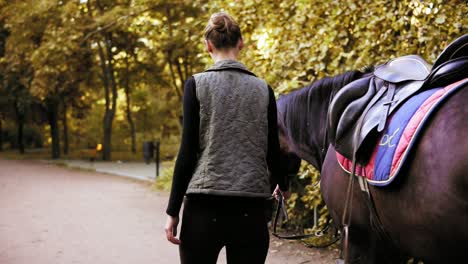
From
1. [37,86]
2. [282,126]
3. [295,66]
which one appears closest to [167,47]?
[37,86]

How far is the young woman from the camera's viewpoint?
2293 mm

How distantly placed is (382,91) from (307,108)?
89 centimetres

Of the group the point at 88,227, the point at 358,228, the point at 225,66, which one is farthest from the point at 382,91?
the point at 88,227

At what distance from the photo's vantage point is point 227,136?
2.32 m

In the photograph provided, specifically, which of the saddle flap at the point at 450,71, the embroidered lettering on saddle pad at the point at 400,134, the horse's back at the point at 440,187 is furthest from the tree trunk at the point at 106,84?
the horse's back at the point at 440,187

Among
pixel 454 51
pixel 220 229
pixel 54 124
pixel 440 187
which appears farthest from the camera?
pixel 54 124

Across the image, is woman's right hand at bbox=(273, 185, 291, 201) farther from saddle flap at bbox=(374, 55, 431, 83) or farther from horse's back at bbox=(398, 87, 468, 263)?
saddle flap at bbox=(374, 55, 431, 83)

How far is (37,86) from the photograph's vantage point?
19156mm

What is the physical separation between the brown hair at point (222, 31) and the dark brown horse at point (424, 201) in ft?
3.24

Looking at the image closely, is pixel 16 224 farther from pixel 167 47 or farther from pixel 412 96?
pixel 167 47

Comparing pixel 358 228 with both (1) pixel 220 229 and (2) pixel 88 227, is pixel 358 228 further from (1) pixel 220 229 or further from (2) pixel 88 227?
(2) pixel 88 227

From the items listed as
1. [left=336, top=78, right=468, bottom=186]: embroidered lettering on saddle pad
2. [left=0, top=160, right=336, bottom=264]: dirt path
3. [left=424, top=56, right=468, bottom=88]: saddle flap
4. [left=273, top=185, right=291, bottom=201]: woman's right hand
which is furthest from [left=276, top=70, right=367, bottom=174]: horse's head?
[left=0, top=160, right=336, bottom=264]: dirt path

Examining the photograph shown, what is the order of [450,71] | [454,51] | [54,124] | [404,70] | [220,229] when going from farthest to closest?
[54,124] < [404,70] < [454,51] < [450,71] < [220,229]

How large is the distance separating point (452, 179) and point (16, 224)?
24.1 ft
